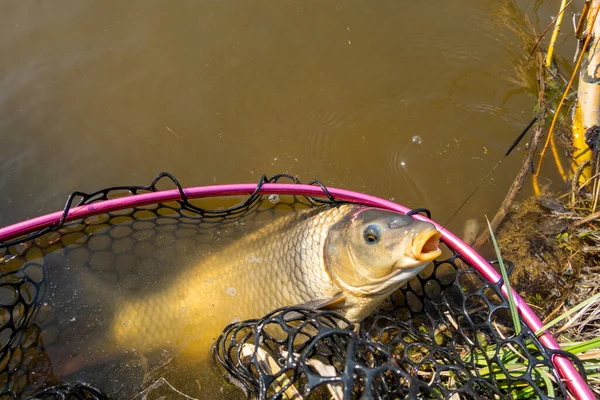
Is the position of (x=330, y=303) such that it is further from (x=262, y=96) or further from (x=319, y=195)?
(x=262, y=96)

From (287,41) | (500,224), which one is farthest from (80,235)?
(500,224)

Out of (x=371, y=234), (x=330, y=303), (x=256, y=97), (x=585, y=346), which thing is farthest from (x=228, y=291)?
(x=585, y=346)

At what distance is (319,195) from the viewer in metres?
2.84

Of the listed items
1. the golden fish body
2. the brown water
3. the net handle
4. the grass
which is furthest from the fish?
the brown water

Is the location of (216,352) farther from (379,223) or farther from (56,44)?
(56,44)

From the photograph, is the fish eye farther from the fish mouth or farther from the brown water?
the brown water

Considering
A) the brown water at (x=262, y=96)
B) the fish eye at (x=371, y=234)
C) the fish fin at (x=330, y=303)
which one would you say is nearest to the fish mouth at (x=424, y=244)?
the fish eye at (x=371, y=234)

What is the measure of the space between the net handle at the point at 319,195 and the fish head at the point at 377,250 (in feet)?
0.91

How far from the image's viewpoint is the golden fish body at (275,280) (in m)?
2.38

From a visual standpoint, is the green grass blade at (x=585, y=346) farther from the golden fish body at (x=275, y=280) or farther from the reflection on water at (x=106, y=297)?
the reflection on water at (x=106, y=297)

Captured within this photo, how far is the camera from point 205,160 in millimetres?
3555

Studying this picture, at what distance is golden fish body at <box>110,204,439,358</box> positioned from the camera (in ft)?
7.82

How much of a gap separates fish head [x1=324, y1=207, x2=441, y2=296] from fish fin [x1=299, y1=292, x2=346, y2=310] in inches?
2.5

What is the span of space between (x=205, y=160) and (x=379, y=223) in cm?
179
